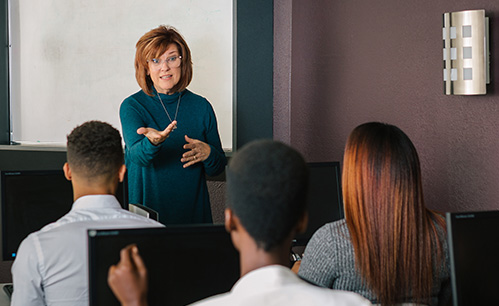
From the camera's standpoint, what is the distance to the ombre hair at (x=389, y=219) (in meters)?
1.72

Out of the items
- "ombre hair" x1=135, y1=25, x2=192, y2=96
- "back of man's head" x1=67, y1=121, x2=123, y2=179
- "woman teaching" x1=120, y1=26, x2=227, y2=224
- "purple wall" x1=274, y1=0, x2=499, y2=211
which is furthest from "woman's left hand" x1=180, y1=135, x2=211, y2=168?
"back of man's head" x1=67, y1=121, x2=123, y2=179

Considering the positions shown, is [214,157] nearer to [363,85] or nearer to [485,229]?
[363,85]

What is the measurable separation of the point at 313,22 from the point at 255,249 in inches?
114

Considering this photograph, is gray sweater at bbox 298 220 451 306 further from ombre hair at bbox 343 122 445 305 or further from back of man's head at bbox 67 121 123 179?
back of man's head at bbox 67 121 123 179

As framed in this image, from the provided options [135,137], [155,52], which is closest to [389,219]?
[135,137]

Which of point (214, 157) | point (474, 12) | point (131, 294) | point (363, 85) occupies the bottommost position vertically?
point (131, 294)

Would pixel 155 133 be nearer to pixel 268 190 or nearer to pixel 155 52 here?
pixel 155 52

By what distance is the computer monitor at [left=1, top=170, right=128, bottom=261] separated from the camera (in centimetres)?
263

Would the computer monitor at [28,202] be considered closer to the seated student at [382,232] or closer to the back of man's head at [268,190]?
the seated student at [382,232]

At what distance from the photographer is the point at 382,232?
67.9 inches

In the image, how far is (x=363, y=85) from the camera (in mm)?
3398

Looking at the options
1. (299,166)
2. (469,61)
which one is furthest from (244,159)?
(469,61)

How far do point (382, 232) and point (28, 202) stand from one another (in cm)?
162

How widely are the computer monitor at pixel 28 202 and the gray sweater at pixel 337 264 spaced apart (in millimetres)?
1327
